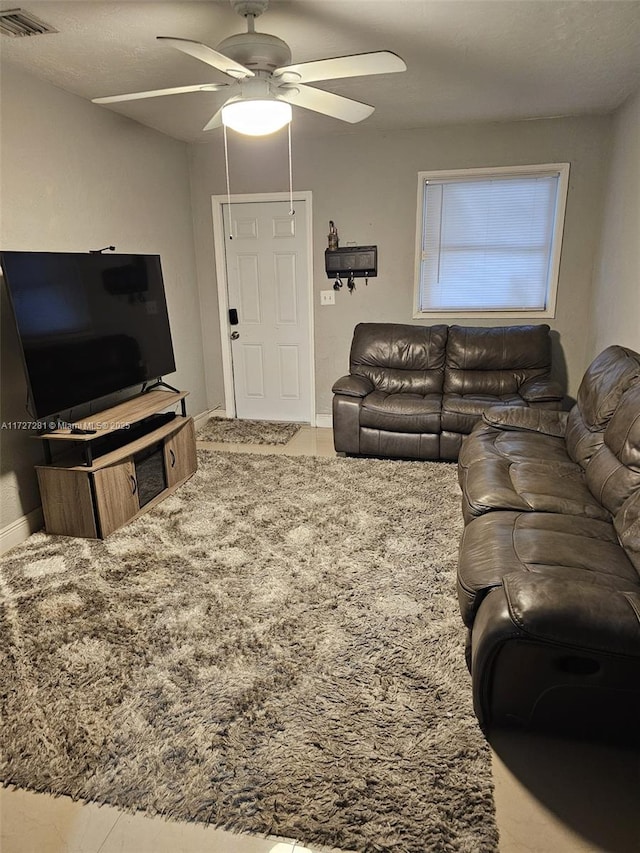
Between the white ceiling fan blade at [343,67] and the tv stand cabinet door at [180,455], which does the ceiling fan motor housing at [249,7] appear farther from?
the tv stand cabinet door at [180,455]

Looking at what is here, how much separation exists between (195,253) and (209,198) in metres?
0.51

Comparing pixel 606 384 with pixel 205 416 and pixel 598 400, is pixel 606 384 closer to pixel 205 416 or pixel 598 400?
pixel 598 400

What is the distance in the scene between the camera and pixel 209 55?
1941 millimetres

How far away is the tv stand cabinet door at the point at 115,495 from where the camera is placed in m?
2.97

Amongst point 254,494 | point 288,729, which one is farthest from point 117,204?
point 288,729

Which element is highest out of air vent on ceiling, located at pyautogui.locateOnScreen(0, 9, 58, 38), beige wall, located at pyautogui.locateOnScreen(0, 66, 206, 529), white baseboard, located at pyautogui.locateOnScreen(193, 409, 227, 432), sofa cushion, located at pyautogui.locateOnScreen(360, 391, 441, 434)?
air vent on ceiling, located at pyautogui.locateOnScreen(0, 9, 58, 38)

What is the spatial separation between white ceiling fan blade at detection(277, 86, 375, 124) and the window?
2.11 metres

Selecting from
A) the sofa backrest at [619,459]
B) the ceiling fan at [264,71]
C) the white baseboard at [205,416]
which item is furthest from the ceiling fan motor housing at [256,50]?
the white baseboard at [205,416]

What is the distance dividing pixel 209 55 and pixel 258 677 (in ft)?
7.58

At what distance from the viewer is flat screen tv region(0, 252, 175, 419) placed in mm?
2698

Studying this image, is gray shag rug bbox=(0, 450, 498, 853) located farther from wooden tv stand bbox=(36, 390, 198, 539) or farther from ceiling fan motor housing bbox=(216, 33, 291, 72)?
ceiling fan motor housing bbox=(216, 33, 291, 72)

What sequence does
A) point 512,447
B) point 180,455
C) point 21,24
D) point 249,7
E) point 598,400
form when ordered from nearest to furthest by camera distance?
1. point 249,7
2. point 21,24
3. point 598,400
4. point 512,447
5. point 180,455

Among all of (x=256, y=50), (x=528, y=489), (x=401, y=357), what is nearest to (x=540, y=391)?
(x=401, y=357)

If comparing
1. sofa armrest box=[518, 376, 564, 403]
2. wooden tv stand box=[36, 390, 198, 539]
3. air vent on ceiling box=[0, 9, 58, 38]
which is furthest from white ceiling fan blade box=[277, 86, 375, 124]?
sofa armrest box=[518, 376, 564, 403]
